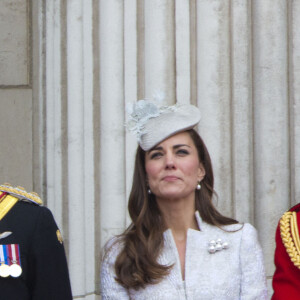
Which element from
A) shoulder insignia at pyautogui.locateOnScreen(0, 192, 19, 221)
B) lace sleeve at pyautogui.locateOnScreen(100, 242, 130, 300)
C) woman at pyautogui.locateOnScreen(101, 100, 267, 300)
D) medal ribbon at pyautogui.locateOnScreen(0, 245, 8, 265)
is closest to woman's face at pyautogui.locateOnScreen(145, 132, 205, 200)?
woman at pyautogui.locateOnScreen(101, 100, 267, 300)

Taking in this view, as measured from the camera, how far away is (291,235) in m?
4.10

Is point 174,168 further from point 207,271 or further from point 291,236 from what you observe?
point 291,236

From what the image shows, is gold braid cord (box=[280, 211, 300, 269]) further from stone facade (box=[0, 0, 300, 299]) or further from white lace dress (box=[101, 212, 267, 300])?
stone facade (box=[0, 0, 300, 299])

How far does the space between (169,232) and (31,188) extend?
1649 millimetres

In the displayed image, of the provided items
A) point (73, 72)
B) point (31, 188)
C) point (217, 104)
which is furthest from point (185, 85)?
point (31, 188)

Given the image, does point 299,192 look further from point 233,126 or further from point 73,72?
point 73,72

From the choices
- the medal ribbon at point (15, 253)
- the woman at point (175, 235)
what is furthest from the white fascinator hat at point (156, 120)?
the medal ribbon at point (15, 253)

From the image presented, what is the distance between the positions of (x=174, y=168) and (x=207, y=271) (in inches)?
17.5

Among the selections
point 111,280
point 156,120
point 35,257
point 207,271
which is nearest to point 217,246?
point 207,271

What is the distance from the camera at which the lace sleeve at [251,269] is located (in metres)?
4.26

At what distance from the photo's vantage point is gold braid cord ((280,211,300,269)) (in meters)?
4.04

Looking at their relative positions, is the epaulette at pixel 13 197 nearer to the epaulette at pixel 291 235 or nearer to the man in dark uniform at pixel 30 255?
the man in dark uniform at pixel 30 255

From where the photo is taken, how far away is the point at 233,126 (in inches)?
219

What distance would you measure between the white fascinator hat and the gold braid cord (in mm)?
599
